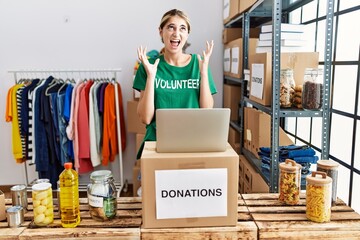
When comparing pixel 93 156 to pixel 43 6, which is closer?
pixel 93 156

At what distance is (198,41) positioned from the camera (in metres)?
3.64

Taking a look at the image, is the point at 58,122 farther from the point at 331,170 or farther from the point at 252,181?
the point at 331,170

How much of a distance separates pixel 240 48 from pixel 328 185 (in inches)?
72.6

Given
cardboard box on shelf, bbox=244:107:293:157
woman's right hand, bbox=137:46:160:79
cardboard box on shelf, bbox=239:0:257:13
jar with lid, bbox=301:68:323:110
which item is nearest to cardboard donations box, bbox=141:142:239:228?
woman's right hand, bbox=137:46:160:79

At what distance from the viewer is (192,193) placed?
116cm

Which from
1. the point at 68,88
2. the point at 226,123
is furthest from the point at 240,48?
the point at 226,123

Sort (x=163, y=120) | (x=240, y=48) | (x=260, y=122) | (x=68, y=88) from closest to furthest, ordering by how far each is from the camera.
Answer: (x=163, y=120) → (x=260, y=122) → (x=240, y=48) → (x=68, y=88)

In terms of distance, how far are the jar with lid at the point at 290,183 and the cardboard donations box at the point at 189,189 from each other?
0.29m

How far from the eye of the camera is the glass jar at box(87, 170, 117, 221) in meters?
1.20

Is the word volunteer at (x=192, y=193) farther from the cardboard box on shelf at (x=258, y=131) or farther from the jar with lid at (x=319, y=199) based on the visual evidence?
the cardboard box on shelf at (x=258, y=131)

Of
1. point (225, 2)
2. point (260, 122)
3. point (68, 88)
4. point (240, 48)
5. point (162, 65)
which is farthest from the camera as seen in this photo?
point (225, 2)

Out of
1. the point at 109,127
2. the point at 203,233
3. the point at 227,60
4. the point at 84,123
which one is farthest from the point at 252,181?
the point at 84,123

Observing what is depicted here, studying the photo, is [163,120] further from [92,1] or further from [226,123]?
[92,1]

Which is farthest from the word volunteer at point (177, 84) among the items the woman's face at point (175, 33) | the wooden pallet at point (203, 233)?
the wooden pallet at point (203, 233)
